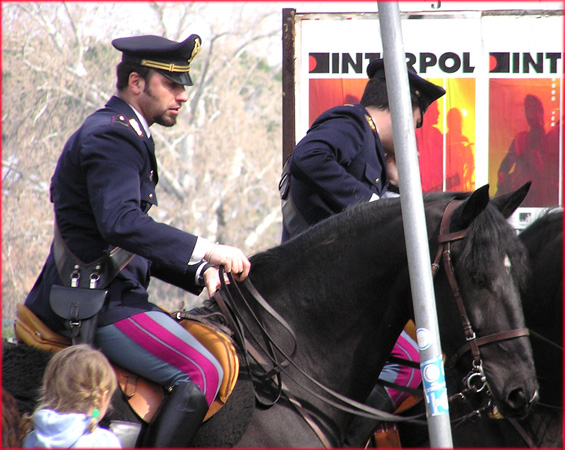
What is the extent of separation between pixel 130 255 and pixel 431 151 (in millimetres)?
3992

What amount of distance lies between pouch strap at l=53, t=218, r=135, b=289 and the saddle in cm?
22

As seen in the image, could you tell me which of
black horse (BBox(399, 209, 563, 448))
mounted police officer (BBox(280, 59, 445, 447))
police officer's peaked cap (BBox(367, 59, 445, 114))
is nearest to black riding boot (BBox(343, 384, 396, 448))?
mounted police officer (BBox(280, 59, 445, 447))

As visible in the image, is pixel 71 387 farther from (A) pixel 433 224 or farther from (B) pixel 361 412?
(A) pixel 433 224

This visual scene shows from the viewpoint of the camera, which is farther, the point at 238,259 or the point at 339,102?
the point at 339,102

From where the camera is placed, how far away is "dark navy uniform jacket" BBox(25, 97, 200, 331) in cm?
299

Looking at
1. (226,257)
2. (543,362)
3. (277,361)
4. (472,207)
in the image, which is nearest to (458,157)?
(543,362)

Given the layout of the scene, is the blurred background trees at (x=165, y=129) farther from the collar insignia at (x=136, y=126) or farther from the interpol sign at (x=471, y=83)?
the collar insignia at (x=136, y=126)

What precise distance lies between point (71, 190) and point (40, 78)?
A: 1926cm

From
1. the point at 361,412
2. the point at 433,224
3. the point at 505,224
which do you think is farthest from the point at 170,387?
the point at 505,224

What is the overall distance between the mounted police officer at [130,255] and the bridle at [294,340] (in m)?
0.13

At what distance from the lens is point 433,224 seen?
126 inches

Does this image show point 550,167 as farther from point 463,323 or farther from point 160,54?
point 160,54

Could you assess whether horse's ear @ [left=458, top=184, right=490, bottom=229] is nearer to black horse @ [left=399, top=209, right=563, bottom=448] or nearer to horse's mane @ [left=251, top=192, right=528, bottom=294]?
Answer: horse's mane @ [left=251, top=192, right=528, bottom=294]

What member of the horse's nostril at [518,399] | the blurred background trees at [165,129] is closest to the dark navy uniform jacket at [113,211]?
the horse's nostril at [518,399]
